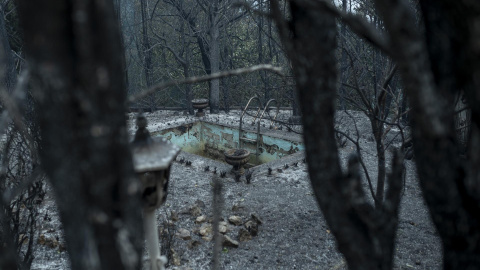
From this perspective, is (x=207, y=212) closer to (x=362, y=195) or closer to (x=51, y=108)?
(x=362, y=195)

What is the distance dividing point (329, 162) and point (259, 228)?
4.48 meters

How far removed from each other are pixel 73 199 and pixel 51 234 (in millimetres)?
5202

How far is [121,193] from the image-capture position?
1.10 meters

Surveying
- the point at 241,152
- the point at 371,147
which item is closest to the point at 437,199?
the point at 241,152

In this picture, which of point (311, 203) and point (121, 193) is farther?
point (311, 203)

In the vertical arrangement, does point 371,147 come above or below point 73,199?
below

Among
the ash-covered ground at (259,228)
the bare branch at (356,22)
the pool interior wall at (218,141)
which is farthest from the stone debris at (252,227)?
the bare branch at (356,22)

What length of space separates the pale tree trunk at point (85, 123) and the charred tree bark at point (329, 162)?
739mm

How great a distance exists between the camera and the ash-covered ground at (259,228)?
5.00 metres

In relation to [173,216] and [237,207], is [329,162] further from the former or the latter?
[237,207]

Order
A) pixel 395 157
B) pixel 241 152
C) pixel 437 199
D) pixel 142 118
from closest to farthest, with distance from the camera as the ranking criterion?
pixel 437 199
pixel 395 157
pixel 142 118
pixel 241 152

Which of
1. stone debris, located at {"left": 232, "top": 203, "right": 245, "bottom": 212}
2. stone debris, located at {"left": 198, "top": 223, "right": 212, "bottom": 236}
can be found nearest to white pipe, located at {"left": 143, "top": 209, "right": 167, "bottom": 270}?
stone debris, located at {"left": 198, "top": 223, "right": 212, "bottom": 236}

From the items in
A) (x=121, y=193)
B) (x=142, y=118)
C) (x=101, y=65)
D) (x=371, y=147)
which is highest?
(x=101, y=65)

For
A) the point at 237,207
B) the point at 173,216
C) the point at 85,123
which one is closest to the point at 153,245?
the point at 85,123
